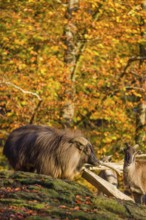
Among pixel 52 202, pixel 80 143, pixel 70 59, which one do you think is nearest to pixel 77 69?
pixel 70 59

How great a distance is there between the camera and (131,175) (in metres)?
20.9

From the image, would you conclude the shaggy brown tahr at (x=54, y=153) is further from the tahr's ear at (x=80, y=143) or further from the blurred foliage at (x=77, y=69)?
the blurred foliage at (x=77, y=69)

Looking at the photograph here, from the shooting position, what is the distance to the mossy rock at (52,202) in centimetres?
1070

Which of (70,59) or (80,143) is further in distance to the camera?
(70,59)

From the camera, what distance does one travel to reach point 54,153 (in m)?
15.9

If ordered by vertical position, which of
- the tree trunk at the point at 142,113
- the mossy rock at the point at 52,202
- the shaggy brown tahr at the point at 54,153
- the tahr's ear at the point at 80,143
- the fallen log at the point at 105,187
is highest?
the mossy rock at the point at 52,202

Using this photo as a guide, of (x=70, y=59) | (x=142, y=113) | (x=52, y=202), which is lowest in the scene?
(x=142, y=113)

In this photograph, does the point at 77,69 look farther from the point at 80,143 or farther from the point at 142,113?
the point at 80,143

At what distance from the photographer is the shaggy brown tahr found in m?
15.8

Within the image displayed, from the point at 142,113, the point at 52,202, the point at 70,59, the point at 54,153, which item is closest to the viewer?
the point at 52,202

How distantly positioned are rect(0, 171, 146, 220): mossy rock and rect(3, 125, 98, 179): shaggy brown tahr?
2.18 m

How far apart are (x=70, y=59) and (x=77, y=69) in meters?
2.07

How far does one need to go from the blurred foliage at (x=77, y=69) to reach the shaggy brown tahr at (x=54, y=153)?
1036 cm

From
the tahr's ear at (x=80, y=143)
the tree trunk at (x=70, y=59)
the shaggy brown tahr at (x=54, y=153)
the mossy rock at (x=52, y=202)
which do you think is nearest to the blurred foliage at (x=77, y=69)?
the tree trunk at (x=70, y=59)
